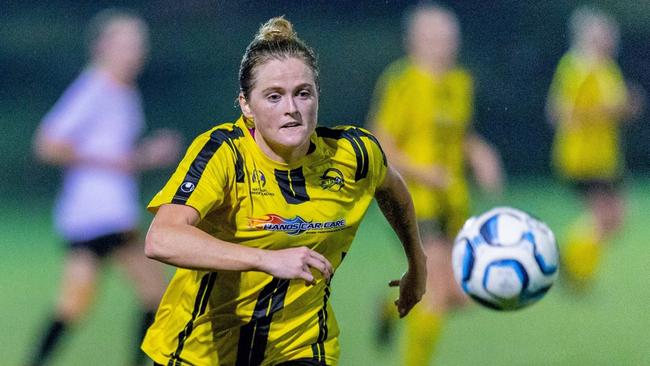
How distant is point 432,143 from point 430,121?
100 mm

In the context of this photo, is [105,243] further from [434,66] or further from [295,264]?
[295,264]

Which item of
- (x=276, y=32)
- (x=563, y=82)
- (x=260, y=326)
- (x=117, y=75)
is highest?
(x=563, y=82)

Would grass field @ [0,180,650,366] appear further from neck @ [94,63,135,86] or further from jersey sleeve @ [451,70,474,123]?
neck @ [94,63,135,86]

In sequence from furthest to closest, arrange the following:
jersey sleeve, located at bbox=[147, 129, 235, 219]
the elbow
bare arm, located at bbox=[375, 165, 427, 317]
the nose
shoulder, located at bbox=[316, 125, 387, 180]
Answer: bare arm, located at bbox=[375, 165, 427, 317], shoulder, located at bbox=[316, 125, 387, 180], the nose, jersey sleeve, located at bbox=[147, 129, 235, 219], the elbow

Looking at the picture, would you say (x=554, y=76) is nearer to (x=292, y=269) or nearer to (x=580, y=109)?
(x=580, y=109)

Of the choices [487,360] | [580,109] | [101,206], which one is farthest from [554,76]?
[101,206]

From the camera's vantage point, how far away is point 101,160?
4.70 metres

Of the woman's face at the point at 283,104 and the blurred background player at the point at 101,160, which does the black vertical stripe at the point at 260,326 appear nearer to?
the woman's face at the point at 283,104

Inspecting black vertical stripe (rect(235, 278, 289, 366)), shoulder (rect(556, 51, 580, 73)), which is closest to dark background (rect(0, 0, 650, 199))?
shoulder (rect(556, 51, 580, 73))

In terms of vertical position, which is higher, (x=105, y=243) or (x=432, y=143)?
(x=432, y=143)

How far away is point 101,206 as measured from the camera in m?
4.71

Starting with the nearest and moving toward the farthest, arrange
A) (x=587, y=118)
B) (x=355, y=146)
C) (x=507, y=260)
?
1. (x=355, y=146)
2. (x=507, y=260)
3. (x=587, y=118)

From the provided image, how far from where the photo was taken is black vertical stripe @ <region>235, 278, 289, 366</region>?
3.12m

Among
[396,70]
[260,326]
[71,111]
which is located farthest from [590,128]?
[260,326]
